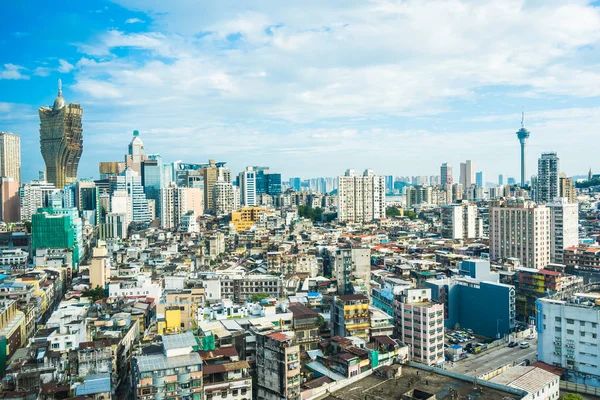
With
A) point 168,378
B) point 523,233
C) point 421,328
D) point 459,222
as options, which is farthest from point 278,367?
point 459,222

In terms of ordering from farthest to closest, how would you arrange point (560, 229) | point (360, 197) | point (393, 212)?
1. point (393, 212)
2. point (360, 197)
3. point (560, 229)

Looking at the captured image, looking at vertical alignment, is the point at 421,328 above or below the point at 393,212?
below

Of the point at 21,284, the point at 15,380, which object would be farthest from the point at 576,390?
the point at 21,284

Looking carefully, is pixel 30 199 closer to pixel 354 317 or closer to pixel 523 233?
pixel 523 233

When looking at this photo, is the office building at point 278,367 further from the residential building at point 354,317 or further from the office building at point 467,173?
the office building at point 467,173

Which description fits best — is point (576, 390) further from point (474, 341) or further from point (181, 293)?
point (181, 293)

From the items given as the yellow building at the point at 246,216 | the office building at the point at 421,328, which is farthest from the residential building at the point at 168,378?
the yellow building at the point at 246,216
